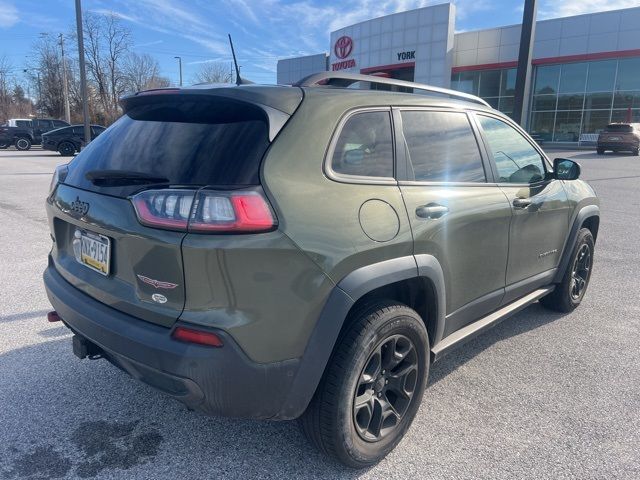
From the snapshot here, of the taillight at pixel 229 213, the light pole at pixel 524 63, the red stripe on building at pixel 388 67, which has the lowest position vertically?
the taillight at pixel 229 213

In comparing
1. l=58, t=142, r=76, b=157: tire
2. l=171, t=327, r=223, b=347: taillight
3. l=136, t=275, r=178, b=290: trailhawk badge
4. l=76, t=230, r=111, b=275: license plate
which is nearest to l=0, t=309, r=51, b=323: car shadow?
l=76, t=230, r=111, b=275: license plate

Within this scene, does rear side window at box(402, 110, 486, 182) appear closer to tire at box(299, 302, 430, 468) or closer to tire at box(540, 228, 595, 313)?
tire at box(299, 302, 430, 468)

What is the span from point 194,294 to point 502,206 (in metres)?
2.10

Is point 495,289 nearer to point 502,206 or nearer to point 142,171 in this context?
point 502,206

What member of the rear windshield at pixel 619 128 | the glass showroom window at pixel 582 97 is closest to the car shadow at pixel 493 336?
the rear windshield at pixel 619 128

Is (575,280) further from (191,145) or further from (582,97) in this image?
(582,97)

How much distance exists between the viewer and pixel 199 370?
1.89 meters

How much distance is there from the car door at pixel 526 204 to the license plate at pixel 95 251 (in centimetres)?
240

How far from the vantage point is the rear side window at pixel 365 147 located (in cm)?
229

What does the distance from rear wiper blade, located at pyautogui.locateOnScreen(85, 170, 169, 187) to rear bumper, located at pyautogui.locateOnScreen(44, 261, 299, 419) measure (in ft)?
1.92

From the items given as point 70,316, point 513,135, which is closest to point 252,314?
point 70,316

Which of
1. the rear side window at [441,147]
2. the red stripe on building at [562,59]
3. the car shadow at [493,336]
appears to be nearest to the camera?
the rear side window at [441,147]

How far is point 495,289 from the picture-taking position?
321cm

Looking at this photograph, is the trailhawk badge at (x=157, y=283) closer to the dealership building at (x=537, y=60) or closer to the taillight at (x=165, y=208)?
the taillight at (x=165, y=208)
